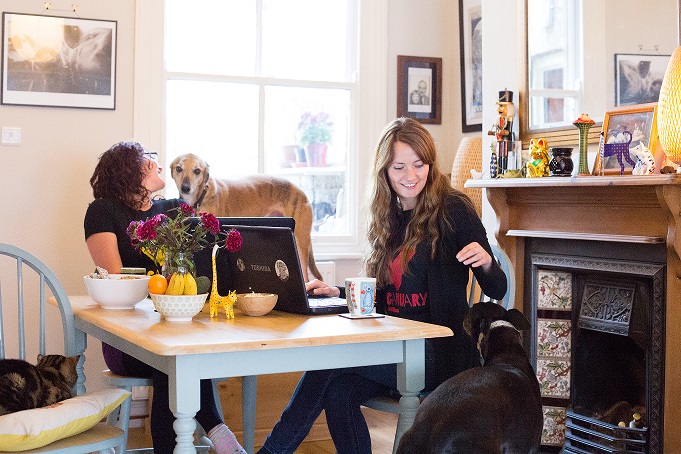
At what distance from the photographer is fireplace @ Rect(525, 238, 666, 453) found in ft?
9.81

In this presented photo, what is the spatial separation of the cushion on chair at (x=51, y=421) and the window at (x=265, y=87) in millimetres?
2438

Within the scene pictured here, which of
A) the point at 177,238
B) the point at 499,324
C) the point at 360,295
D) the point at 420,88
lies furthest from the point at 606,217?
the point at 420,88

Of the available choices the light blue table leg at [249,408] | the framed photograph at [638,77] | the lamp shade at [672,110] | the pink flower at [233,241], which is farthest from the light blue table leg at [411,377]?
the framed photograph at [638,77]

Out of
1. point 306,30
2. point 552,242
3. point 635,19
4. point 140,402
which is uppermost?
point 306,30

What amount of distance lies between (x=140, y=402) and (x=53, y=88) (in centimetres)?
158

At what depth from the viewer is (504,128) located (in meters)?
3.74

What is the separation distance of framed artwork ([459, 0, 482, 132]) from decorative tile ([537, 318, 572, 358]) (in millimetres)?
1558

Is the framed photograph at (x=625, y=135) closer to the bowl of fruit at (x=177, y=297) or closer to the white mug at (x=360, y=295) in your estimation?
the white mug at (x=360, y=295)

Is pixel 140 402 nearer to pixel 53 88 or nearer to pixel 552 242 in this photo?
pixel 53 88

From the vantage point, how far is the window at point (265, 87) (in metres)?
4.57

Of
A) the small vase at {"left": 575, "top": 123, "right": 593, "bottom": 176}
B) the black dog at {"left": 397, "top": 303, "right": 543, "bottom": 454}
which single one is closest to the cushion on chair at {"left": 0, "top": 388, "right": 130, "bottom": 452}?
the black dog at {"left": 397, "top": 303, "right": 543, "bottom": 454}

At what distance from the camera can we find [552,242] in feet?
11.4

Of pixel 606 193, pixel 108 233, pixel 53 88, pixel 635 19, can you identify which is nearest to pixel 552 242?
pixel 606 193

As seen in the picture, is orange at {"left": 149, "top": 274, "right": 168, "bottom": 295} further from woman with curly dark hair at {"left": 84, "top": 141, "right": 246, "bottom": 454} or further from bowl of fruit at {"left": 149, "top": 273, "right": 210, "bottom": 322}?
woman with curly dark hair at {"left": 84, "top": 141, "right": 246, "bottom": 454}
